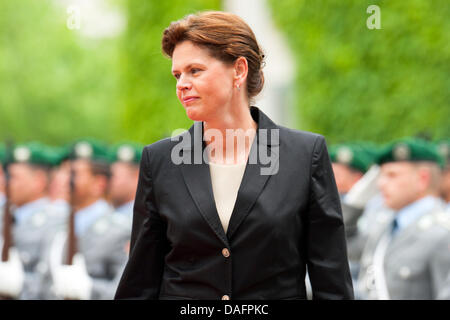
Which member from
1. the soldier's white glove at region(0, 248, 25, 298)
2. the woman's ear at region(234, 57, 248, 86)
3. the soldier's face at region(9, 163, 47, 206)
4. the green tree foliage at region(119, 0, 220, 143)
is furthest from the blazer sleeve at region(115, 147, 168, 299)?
the green tree foliage at region(119, 0, 220, 143)

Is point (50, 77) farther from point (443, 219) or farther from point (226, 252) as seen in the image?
point (226, 252)

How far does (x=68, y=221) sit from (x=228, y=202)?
159 inches

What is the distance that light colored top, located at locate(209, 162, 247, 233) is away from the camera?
2676mm

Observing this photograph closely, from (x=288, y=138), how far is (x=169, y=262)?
624mm

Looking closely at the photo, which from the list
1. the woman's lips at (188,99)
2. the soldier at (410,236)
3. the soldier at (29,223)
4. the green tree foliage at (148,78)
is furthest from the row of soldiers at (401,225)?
the green tree foliage at (148,78)

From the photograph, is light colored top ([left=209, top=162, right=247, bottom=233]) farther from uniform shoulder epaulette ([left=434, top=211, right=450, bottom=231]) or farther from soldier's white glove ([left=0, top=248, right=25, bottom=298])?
soldier's white glove ([left=0, top=248, right=25, bottom=298])

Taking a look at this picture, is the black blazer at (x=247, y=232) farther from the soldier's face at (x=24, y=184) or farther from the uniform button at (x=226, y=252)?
the soldier's face at (x=24, y=184)

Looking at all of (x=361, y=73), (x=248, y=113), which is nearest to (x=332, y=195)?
(x=248, y=113)

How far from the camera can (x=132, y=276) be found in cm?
280

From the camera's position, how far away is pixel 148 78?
13.3 m

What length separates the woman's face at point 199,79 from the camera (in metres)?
2.64

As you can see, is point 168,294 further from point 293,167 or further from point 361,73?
point 361,73
